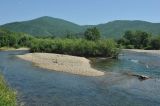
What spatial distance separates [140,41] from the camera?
185 meters

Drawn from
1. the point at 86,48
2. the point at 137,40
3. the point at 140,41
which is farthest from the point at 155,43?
the point at 86,48

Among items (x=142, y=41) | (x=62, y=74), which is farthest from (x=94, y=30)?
(x=62, y=74)

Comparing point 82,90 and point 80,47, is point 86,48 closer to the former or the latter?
point 80,47

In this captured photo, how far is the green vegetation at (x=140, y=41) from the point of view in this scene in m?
174

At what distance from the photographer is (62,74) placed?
189 feet

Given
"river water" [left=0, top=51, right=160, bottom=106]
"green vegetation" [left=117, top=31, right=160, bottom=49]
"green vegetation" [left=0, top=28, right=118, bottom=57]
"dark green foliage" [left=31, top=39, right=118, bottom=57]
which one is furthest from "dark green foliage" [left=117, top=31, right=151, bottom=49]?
"river water" [left=0, top=51, right=160, bottom=106]

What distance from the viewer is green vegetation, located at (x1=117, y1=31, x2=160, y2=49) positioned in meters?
174

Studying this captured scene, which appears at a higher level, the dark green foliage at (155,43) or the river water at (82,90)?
the dark green foliage at (155,43)

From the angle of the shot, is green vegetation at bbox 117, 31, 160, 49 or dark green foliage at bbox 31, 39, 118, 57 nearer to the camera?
dark green foliage at bbox 31, 39, 118, 57

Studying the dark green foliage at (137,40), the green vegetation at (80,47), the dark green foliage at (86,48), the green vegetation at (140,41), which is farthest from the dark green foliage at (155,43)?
the dark green foliage at (86,48)

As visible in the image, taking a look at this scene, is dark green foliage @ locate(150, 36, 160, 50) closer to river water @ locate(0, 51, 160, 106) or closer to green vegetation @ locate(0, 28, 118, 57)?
green vegetation @ locate(0, 28, 118, 57)

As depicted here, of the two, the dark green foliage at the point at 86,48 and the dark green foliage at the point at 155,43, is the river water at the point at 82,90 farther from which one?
the dark green foliage at the point at 155,43

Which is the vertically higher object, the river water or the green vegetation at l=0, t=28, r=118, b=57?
the green vegetation at l=0, t=28, r=118, b=57

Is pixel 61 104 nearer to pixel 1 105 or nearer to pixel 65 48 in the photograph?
pixel 1 105
